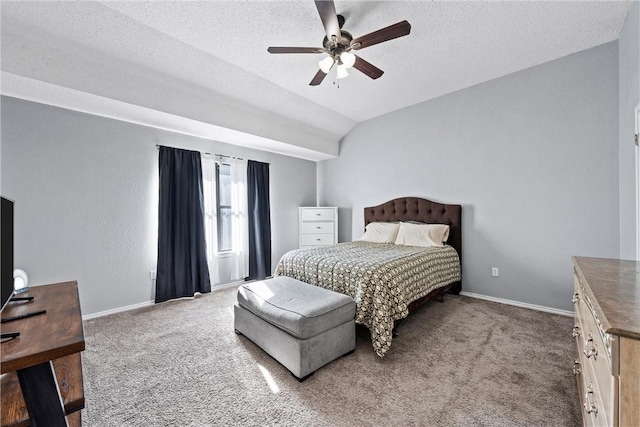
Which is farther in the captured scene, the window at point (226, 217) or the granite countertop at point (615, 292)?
the window at point (226, 217)

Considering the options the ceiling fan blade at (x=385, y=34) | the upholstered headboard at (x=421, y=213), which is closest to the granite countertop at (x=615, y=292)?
the ceiling fan blade at (x=385, y=34)

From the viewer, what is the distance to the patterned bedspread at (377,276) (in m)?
2.17

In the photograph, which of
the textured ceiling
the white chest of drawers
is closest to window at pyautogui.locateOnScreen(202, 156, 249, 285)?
the white chest of drawers

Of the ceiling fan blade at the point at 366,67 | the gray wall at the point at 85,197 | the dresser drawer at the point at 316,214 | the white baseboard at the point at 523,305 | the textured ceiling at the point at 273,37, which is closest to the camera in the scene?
the textured ceiling at the point at 273,37

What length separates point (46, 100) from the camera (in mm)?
2508

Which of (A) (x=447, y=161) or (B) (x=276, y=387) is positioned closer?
(B) (x=276, y=387)

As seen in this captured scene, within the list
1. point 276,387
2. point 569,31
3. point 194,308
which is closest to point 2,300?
point 276,387

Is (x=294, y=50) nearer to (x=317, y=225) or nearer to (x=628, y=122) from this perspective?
(x=628, y=122)

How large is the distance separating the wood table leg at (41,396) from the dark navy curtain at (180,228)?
2774 millimetres

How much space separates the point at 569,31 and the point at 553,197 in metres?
1.62

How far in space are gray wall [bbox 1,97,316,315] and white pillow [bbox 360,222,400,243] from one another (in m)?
2.88

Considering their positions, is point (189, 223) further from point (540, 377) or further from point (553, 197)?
point (553, 197)

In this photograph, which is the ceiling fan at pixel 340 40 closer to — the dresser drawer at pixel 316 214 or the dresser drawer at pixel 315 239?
the dresser drawer at pixel 316 214

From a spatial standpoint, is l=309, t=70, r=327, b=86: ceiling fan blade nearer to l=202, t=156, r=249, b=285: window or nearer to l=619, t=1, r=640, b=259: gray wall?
→ l=202, t=156, r=249, b=285: window
